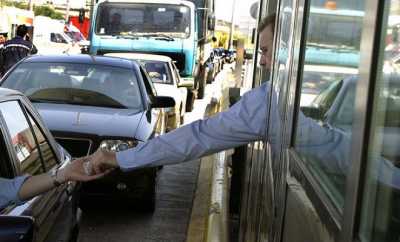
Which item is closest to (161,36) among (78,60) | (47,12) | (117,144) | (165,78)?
(165,78)

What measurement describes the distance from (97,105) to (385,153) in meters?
7.08

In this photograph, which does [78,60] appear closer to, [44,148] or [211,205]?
[211,205]

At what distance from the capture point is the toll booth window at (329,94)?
132 cm

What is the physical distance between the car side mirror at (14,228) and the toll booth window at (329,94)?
103 cm

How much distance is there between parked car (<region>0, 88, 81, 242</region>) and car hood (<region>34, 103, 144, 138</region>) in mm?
2533

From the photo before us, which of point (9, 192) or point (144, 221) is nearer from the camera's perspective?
point (9, 192)

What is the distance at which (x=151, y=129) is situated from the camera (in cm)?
771

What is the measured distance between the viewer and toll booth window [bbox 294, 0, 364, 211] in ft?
4.33

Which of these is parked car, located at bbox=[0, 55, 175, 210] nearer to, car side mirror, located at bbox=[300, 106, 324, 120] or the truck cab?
car side mirror, located at bbox=[300, 106, 324, 120]

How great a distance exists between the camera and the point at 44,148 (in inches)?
162

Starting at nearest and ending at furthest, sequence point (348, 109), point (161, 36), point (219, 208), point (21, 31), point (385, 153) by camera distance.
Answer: point (385, 153), point (348, 109), point (219, 208), point (21, 31), point (161, 36)

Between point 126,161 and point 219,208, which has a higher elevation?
point 126,161

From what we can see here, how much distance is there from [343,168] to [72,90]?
7.17 m

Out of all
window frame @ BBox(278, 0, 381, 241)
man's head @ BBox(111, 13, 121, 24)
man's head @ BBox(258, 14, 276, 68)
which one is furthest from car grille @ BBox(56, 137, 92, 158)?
man's head @ BBox(111, 13, 121, 24)
